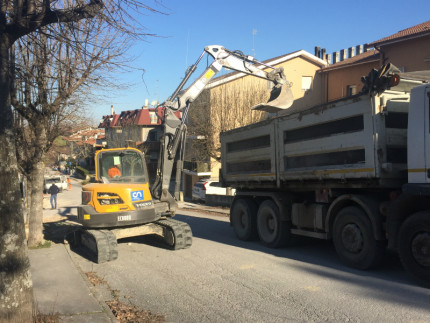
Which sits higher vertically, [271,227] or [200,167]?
[200,167]

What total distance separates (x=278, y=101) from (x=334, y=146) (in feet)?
10.2

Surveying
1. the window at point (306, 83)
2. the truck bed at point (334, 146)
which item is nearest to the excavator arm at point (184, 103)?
the truck bed at point (334, 146)

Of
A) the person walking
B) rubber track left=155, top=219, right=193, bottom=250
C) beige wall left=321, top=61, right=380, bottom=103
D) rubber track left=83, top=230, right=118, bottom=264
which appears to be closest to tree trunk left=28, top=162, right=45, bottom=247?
rubber track left=83, top=230, right=118, bottom=264

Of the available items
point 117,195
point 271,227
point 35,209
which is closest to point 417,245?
point 271,227

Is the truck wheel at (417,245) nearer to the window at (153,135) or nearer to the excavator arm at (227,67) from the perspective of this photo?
the excavator arm at (227,67)

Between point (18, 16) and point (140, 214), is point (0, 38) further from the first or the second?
point (140, 214)

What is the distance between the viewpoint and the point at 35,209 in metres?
10.3

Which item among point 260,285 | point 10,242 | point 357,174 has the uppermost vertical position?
point 357,174

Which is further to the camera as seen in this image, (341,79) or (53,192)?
(341,79)

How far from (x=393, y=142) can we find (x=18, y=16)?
572 cm

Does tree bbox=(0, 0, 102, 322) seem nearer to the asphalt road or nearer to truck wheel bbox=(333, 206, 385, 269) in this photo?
the asphalt road

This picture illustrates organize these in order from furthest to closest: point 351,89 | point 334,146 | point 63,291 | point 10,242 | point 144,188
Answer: point 351,89, point 144,188, point 334,146, point 63,291, point 10,242

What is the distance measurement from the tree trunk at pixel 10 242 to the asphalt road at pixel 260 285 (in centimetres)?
189

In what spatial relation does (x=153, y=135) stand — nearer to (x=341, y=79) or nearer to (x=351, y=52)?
(x=351, y=52)
